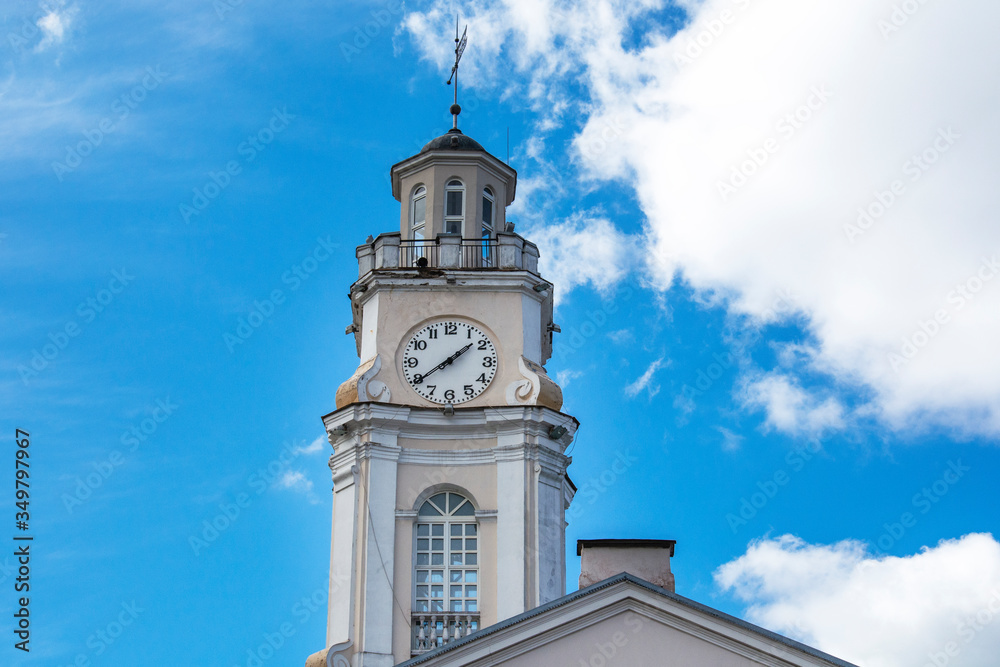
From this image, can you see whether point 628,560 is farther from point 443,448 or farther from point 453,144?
point 453,144

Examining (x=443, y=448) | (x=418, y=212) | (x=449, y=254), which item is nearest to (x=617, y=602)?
(x=443, y=448)

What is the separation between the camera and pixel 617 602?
71.5 ft

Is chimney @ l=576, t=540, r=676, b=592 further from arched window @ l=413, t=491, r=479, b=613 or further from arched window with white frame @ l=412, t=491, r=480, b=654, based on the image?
arched window @ l=413, t=491, r=479, b=613

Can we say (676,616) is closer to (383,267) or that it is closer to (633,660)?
(633,660)

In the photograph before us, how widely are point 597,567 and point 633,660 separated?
1784 millimetres

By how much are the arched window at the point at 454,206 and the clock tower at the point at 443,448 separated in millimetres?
80

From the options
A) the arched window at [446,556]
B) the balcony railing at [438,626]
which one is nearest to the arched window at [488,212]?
the arched window at [446,556]

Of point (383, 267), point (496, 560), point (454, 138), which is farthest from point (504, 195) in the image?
point (496, 560)

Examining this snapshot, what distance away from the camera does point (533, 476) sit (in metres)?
35.1

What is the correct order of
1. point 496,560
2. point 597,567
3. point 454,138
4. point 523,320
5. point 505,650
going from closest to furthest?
point 505,650
point 597,567
point 496,560
point 523,320
point 454,138

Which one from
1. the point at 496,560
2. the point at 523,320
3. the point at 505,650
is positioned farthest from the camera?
the point at 523,320

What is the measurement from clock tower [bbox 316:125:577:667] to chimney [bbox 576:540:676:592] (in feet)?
32.8

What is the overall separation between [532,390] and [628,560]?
1334cm

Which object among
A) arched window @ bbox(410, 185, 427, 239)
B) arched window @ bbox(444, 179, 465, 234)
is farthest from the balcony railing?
arched window @ bbox(410, 185, 427, 239)
